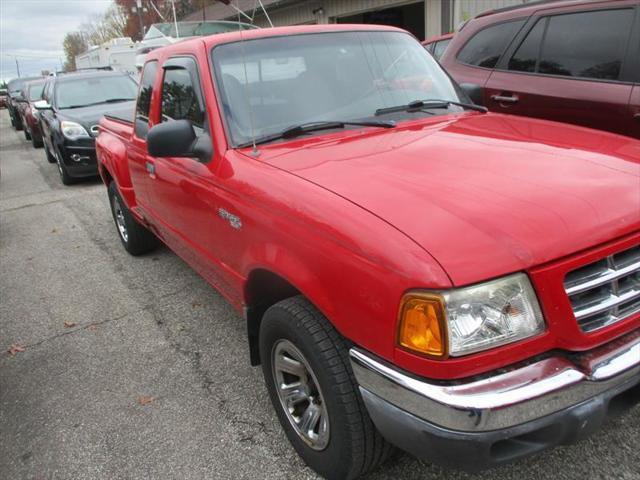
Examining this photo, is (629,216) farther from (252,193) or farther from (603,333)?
(252,193)

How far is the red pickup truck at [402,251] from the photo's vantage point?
1706mm

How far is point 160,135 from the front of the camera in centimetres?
275

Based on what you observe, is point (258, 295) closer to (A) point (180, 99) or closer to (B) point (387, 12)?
(A) point (180, 99)

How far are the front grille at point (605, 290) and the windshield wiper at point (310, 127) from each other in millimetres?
1386

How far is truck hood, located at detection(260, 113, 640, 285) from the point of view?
5.65 ft

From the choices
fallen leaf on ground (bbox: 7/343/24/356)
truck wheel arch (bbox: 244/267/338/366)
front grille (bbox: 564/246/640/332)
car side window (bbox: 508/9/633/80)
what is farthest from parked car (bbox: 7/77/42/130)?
front grille (bbox: 564/246/640/332)

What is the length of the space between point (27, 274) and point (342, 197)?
14.3 ft

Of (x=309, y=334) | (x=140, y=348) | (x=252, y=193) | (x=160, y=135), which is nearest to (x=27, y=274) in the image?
(x=140, y=348)

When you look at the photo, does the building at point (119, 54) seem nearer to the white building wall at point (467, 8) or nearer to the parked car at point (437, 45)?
the white building wall at point (467, 8)

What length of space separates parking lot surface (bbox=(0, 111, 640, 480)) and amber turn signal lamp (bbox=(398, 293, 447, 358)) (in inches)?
37.8

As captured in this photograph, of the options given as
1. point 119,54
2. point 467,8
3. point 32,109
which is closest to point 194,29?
point 467,8

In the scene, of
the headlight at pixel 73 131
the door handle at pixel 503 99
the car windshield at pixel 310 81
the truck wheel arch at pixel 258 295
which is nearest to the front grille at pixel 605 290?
the truck wheel arch at pixel 258 295

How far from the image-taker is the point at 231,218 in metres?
2.65

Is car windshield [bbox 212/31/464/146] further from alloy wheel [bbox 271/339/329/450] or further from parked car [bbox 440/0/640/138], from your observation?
parked car [bbox 440/0/640/138]
